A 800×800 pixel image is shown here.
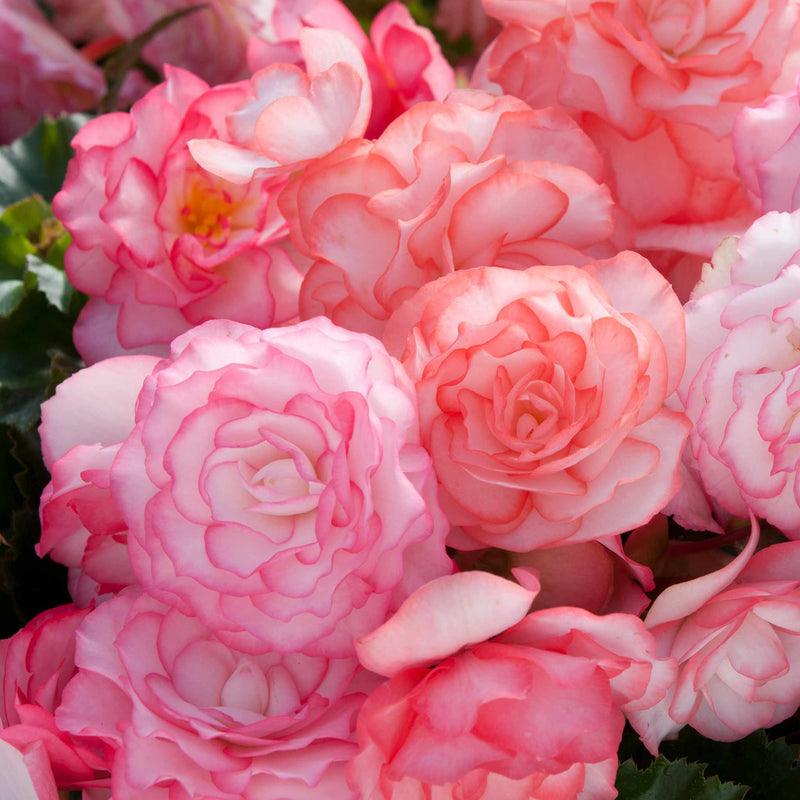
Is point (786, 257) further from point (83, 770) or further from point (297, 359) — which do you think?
point (83, 770)

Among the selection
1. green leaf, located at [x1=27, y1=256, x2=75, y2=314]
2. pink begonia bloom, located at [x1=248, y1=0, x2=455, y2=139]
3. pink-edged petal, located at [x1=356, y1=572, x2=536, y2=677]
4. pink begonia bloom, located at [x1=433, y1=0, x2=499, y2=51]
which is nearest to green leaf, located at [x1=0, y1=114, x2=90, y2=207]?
green leaf, located at [x1=27, y1=256, x2=75, y2=314]

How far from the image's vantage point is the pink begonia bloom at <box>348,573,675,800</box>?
37 centimetres

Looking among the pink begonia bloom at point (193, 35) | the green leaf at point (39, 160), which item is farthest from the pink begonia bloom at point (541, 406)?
the pink begonia bloom at point (193, 35)

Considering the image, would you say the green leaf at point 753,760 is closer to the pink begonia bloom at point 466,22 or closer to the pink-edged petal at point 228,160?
the pink-edged petal at point 228,160

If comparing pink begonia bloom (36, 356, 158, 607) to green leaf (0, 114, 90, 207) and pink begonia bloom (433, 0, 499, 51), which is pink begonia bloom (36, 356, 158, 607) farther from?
pink begonia bloom (433, 0, 499, 51)

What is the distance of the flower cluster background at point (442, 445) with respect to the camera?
38cm

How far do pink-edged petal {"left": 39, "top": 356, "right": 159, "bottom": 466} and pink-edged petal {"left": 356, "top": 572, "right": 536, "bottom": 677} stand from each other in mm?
154

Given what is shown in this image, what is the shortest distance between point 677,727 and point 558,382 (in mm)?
184

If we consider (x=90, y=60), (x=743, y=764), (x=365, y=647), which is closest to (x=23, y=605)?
Result: (x=365, y=647)

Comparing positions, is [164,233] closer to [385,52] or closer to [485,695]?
[385,52]

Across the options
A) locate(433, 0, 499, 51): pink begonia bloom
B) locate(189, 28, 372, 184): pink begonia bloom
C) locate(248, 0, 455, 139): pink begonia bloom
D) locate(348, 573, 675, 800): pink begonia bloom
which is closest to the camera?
locate(348, 573, 675, 800): pink begonia bloom

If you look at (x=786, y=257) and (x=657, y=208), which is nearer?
(x=786, y=257)

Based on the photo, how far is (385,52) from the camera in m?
0.68

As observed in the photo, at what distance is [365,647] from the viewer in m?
0.37
